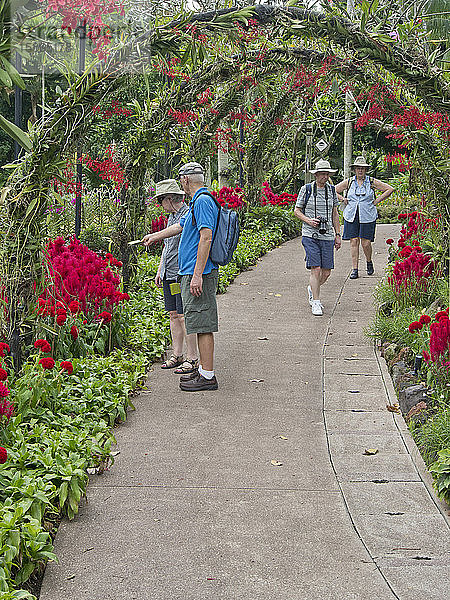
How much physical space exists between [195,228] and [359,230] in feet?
17.1

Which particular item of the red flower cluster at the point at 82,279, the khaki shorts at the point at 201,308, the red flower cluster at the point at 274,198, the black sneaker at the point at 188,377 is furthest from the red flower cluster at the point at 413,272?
the red flower cluster at the point at 274,198

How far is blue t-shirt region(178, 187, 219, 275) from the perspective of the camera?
562cm

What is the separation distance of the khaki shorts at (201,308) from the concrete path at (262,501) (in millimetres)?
554

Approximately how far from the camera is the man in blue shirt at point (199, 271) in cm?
564

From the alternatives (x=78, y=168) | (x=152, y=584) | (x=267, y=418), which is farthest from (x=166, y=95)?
(x=152, y=584)

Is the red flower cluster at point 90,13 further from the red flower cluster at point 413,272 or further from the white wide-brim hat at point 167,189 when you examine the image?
the red flower cluster at point 413,272

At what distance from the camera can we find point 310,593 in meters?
3.12

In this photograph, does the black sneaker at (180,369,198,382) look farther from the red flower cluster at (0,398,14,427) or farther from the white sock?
the red flower cluster at (0,398,14,427)

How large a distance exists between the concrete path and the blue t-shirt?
3.39ft

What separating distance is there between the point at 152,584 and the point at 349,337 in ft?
16.0

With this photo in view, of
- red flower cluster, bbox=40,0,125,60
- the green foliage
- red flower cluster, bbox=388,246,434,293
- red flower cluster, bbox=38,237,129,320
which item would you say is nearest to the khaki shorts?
red flower cluster, bbox=38,237,129,320

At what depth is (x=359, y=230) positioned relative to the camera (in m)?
10.5

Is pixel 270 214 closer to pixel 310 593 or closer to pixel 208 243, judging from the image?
pixel 208 243

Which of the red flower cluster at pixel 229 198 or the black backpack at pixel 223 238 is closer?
the black backpack at pixel 223 238
